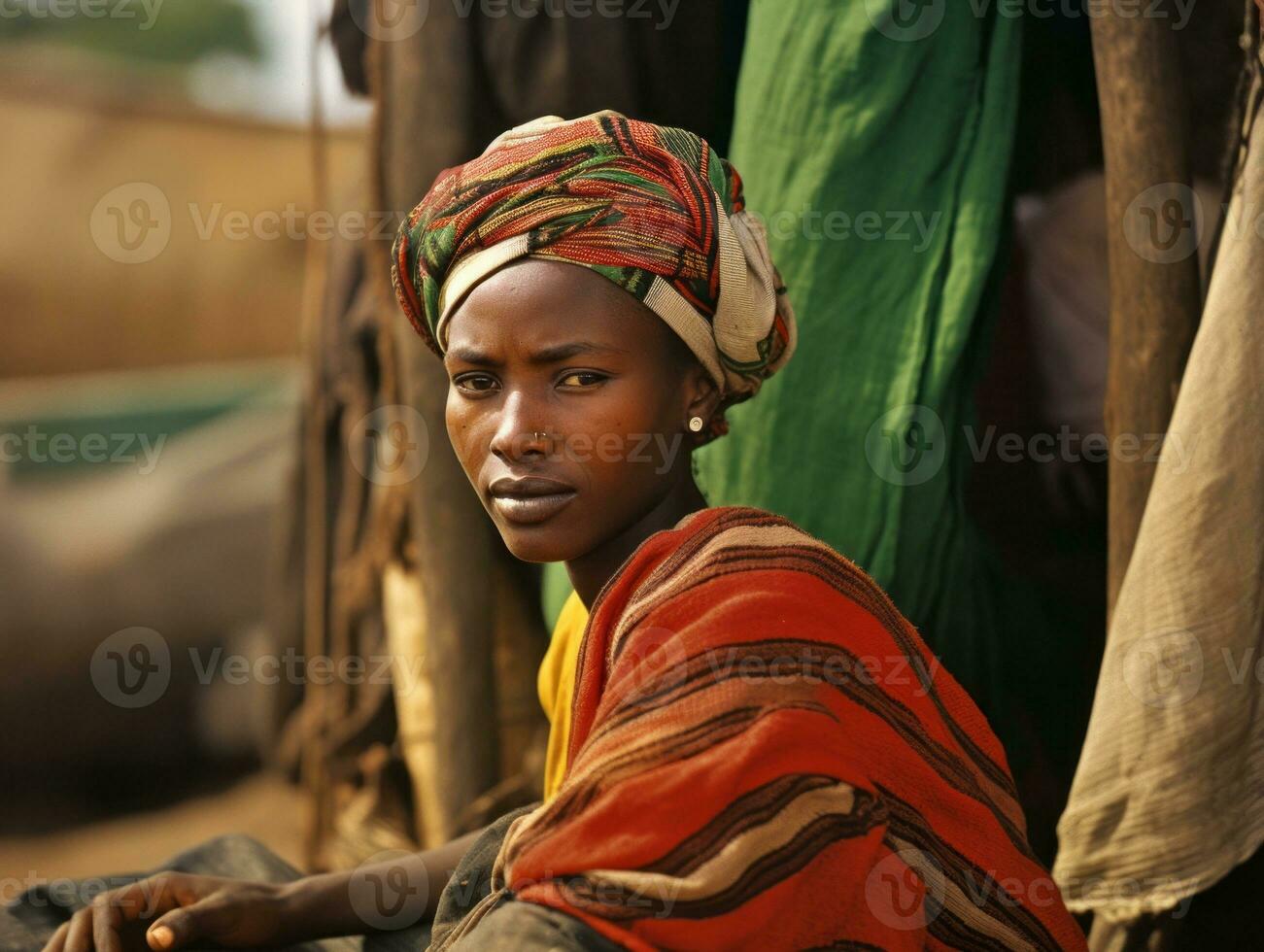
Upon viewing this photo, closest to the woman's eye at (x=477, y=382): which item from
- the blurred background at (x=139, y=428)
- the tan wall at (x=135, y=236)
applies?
the blurred background at (x=139, y=428)

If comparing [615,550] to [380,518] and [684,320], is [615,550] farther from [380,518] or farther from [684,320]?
[380,518]

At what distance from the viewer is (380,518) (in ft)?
9.12

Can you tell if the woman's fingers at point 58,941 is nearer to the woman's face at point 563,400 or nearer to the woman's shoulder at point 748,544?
the woman's face at point 563,400

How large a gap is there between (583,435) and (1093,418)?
1.12 m

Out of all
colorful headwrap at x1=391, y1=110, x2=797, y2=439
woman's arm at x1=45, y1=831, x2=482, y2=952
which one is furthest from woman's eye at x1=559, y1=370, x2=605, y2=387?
woman's arm at x1=45, y1=831, x2=482, y2=952

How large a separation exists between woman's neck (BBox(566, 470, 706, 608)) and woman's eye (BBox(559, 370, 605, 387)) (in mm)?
185

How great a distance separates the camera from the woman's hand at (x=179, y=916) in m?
1.59

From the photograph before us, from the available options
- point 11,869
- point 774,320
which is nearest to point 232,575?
point 11,869

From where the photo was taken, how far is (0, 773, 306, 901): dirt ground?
436 cm

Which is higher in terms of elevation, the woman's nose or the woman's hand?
the woman's nose

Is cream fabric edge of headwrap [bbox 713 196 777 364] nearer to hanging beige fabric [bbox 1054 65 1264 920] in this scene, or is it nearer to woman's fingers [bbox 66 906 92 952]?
hanging beige fabric [bbox 1054 65 1264 920]

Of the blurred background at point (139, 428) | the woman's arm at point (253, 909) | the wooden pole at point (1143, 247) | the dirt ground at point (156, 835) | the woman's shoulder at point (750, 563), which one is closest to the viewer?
the woman's shoulder at point (750, 563)

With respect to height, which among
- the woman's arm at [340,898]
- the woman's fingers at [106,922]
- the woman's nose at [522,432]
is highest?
the woman's nose at [522,432]

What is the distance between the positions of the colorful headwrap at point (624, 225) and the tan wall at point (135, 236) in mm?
5753
